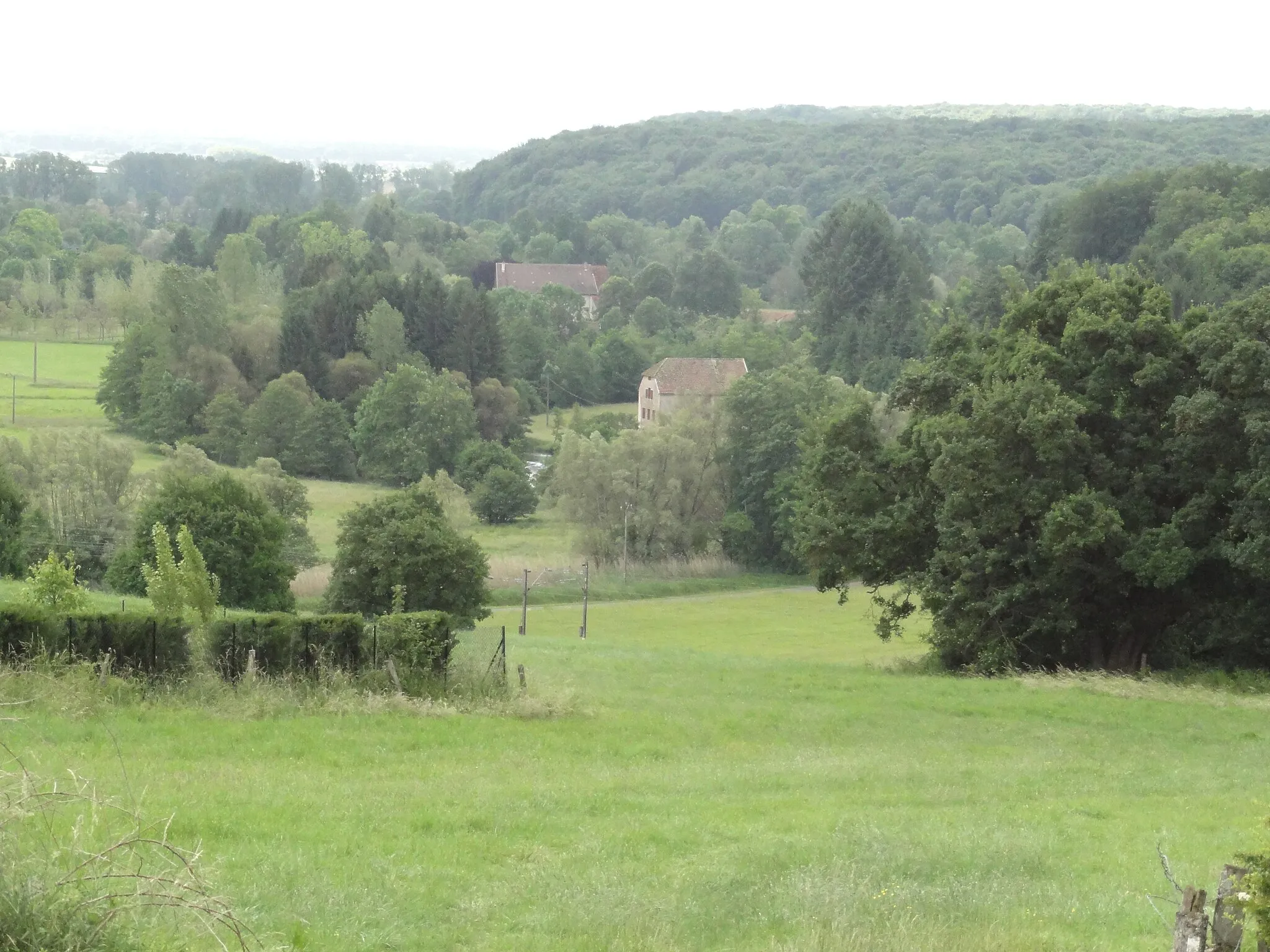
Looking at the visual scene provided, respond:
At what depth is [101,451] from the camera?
55.8m

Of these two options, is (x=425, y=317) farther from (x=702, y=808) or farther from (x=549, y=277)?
(x=702, y=808)

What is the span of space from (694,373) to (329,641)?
74.5 m

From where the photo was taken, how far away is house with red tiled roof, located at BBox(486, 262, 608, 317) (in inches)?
6137

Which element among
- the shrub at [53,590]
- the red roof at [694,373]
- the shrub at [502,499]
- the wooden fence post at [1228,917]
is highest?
the wooden fence post at [1228,917]

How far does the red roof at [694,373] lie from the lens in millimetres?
92125

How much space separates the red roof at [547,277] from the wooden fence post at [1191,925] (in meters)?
147

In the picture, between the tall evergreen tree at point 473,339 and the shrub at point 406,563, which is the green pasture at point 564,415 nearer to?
the tall evergreen tree at point 473,339

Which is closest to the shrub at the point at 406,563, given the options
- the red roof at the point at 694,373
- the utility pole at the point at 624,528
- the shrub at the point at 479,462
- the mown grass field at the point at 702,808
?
the mown grass field at the point at 702,808

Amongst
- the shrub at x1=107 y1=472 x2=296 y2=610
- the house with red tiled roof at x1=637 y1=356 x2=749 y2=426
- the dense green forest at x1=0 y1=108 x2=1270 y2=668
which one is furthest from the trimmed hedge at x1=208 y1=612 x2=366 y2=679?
the house with red tiled roof at x1=637 y1=356 x2=749 y2=426

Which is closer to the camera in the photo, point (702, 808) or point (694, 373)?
point (702, 808)

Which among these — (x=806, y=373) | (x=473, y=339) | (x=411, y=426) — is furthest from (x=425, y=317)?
(x=806, y=373)

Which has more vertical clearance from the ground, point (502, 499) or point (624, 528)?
point (624, 528)

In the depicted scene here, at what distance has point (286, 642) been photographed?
67.5 ft

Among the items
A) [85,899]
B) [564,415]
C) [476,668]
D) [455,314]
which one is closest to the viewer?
[85,899]
